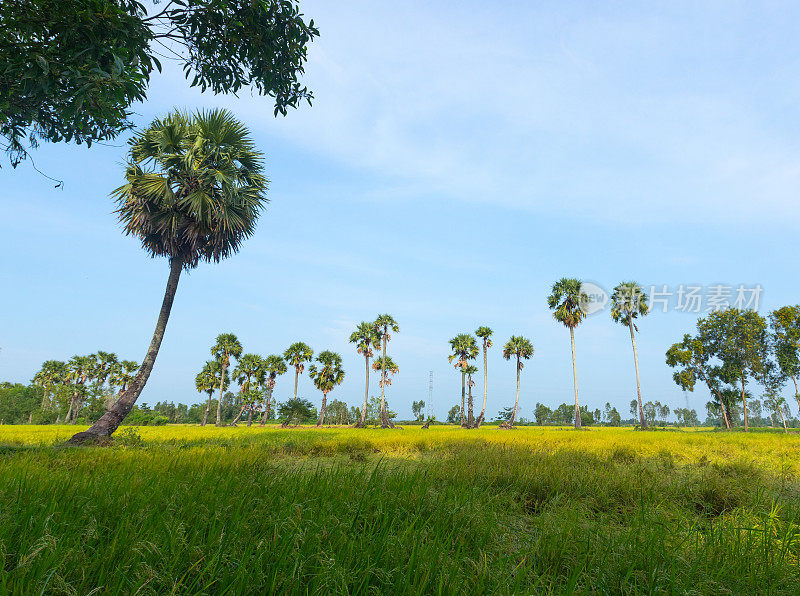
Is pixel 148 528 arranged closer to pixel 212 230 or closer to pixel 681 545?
pixel 681 545

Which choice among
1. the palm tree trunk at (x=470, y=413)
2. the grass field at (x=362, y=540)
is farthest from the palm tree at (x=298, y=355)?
the grass field at (x=362, y=540)

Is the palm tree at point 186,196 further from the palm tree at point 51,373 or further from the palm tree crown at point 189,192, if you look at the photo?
the palm tree at point 51,373

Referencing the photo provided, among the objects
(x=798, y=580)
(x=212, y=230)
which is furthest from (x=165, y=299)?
(x=798, y=580)

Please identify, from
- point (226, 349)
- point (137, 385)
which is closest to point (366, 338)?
point (226, 349)

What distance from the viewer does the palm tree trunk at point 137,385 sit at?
43.9 feet

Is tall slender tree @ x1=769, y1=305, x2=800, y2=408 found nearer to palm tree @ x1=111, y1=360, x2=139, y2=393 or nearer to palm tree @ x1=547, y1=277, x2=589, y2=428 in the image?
palm tree @ x1=547, y1=277, x2=589, y2=428

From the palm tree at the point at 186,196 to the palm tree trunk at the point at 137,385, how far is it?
0.04 metres

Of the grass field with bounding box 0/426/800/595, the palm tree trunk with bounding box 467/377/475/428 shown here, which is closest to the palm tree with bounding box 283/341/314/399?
the palm tree trunk with bounding box 467/377/475/428

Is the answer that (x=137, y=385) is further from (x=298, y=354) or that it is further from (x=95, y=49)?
(x=298, y=354)

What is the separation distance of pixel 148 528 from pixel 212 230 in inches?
619

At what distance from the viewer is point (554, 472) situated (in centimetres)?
674

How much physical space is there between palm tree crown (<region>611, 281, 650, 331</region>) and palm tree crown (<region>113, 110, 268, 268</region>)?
48.7 metres

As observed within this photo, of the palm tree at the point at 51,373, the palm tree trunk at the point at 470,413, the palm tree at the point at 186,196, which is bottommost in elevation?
the palm tree trunk at the point at 470,413

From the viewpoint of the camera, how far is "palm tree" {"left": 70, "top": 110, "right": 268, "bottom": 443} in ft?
52.3
